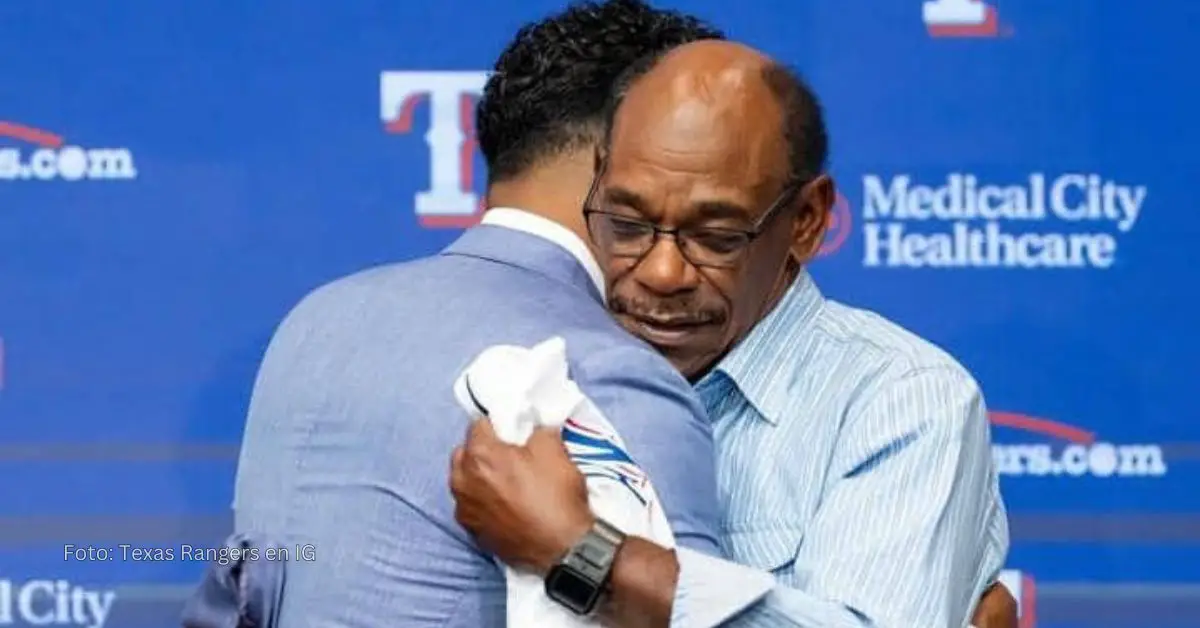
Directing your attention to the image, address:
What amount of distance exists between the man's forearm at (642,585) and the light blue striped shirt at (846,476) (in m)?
0.01

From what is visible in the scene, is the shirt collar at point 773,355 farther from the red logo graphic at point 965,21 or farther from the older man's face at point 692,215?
the red logo graphic at point 965,21

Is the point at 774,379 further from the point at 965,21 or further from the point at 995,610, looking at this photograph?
the point at 965,21

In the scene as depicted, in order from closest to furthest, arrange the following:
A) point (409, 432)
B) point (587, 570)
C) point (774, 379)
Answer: point (587, 570) → point (409, 432) → point (774, 379)

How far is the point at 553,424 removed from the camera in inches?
52.9

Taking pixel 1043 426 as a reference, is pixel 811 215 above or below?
above

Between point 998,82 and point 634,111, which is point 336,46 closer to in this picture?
point 998,82

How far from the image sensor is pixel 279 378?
1.58 meters

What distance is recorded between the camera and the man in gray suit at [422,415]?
1.45m

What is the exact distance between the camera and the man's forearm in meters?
1.33

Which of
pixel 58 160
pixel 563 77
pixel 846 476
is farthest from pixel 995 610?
pixel 58 160

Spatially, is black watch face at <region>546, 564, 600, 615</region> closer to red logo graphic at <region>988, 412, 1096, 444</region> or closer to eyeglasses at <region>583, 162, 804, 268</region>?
eyeglasses at <region>583, 162, 804, 268</region>

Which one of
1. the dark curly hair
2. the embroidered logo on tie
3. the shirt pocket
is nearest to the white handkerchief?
the embroidered logo on tie

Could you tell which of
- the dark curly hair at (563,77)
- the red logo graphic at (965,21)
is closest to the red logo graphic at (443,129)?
the red logo graphic at (965,21)

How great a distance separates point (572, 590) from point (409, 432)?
0.21m
